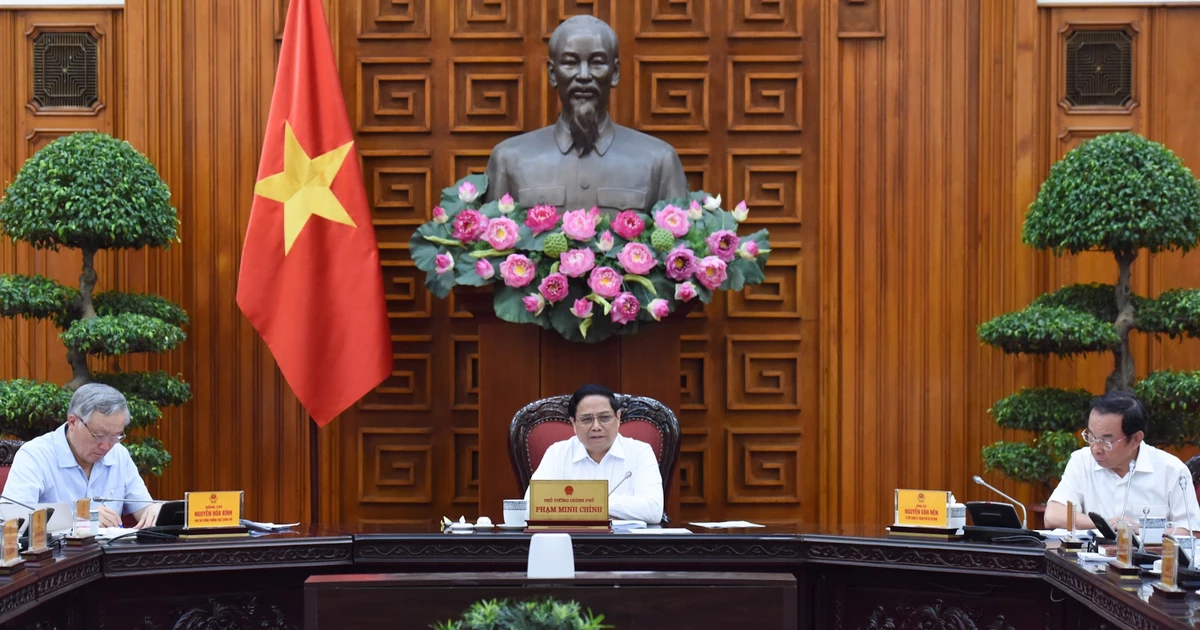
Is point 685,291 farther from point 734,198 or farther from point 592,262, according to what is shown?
point 734,198

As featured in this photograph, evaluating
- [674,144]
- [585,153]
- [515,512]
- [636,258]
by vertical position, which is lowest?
[515,512]

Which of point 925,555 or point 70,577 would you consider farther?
point 925,555

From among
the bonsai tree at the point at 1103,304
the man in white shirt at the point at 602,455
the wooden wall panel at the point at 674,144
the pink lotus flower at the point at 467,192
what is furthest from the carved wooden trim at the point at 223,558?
the bonsai tree at the point at 1103,304

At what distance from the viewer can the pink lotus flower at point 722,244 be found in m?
4.62

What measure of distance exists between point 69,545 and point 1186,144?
14.6ft

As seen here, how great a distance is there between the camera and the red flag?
4.99 m

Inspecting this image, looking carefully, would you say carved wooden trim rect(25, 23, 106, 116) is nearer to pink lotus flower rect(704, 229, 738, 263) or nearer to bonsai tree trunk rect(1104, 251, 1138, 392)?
pink lotus flower rect(704, 229, 738, 263)

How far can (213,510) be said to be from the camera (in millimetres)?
3500

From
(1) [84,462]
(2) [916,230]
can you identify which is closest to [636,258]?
(2) [916,230]

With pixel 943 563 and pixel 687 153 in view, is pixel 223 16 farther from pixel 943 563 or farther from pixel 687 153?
pixel 943 563

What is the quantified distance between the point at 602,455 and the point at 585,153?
137cm

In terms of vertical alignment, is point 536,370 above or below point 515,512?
above

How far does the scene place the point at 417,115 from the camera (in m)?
5.61

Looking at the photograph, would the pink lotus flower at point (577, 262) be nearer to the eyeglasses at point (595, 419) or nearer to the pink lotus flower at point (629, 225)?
the pink lotus flower at point (629, 225)
